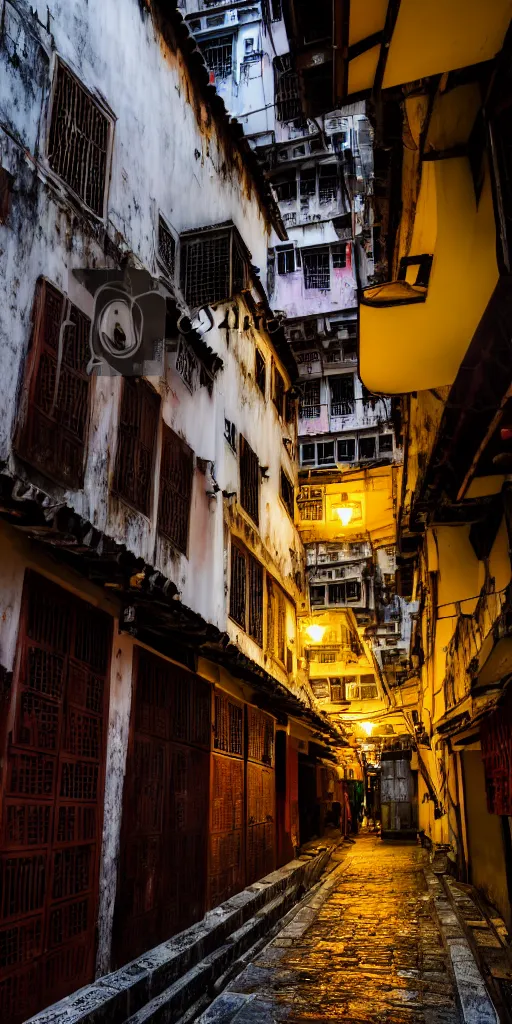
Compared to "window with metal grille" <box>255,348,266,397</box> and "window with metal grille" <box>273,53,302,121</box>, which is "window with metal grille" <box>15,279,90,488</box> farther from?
"window with metal grille" <box>273,53,302,121</box>

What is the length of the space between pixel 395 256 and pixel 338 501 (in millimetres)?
19942

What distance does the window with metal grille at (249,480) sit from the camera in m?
16.3

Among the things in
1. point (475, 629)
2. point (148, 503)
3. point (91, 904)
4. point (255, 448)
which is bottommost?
point (91, 904)

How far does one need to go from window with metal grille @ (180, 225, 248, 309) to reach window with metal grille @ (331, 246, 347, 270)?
23.0m

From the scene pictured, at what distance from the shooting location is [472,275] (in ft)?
24.0

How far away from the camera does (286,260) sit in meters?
35.1

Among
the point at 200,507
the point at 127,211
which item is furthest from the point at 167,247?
the point at 200,507

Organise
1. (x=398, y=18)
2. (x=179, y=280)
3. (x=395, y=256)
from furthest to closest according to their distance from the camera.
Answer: (x=179, y=280)
(x=395, y=256)
(x=398, y=18)

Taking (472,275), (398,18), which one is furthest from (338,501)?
(398,18)

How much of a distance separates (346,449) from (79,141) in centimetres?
2427

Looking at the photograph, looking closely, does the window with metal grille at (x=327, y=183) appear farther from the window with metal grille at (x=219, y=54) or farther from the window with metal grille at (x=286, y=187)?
the window with metal grille at (x=219, y=54)

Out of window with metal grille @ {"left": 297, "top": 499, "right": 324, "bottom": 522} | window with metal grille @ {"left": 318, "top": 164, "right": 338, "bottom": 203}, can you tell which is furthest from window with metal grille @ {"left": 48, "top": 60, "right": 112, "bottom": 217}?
window with metal grille @ {"left": 318, "top": 164, "right": 338, "bottom": 203}

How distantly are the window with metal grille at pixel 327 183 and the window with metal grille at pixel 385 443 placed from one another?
13.1 metres

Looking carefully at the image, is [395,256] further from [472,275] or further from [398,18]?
[398,18]
